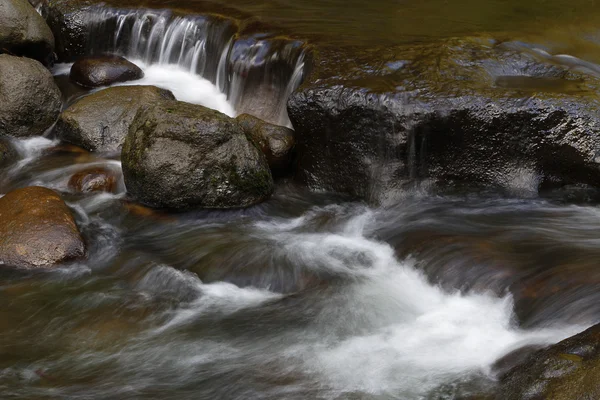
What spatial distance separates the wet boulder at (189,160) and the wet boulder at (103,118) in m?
1.22

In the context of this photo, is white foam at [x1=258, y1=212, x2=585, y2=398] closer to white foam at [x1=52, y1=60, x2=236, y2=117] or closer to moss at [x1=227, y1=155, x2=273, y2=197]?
moss at [x1=227, y1=155, x2=273, y2=197]

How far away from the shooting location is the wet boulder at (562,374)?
358 cm

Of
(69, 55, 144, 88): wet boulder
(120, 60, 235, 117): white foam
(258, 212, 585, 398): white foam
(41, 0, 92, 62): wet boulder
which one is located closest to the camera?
(258, 212, 585, 398): white foam

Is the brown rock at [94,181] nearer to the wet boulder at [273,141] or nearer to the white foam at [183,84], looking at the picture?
the wet boulder at [273,141]

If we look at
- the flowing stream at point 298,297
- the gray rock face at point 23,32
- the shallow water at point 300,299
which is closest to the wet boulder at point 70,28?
the gray rock face at point 23,32

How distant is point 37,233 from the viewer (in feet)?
19.6

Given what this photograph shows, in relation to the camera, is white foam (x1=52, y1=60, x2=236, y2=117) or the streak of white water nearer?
the streak of white water

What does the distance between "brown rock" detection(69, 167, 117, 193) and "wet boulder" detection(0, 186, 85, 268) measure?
974 mm

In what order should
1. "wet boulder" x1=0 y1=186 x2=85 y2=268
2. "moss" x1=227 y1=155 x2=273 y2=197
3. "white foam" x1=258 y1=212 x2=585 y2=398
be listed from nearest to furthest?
"white foam" x1=258 y1=212 x2=585 y2=398
"wet boulder" x1=0 y1=186 x2=85 y2=268
"moss" x1=227 y1=155 x2=273 y2=197

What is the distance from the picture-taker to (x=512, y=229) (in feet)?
20.0

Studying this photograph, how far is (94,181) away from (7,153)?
1.54 metres

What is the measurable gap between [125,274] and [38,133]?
3.45m

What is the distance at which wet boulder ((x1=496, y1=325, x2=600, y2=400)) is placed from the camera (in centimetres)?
358

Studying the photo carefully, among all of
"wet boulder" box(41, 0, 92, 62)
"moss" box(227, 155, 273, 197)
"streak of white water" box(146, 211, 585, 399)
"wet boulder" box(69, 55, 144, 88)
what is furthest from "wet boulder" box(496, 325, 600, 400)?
"wet boulder" box(41, 0, 92, 62)
